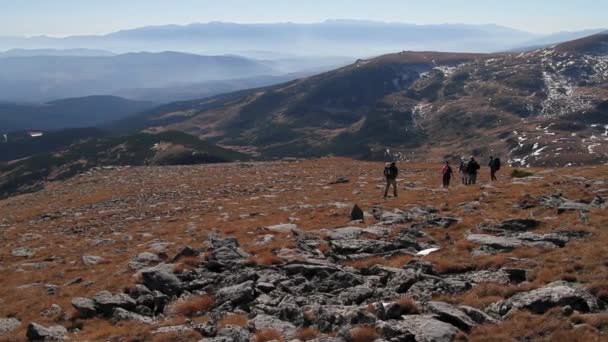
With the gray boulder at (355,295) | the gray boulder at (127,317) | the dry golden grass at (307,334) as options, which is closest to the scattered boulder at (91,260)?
the gray boulder at (127,317)

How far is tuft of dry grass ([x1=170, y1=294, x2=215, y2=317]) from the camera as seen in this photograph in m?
16.4

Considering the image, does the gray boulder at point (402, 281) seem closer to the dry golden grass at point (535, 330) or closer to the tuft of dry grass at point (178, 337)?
the dry golden grass at point (535, 330)

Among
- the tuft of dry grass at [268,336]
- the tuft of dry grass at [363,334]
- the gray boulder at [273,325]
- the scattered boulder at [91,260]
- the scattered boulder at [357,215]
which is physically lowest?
the scattered boulder at [91,260]

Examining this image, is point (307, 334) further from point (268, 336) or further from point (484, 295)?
point (484, 295)

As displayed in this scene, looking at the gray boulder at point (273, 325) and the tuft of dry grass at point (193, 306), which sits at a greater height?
the gray boulder at point (273, 325)

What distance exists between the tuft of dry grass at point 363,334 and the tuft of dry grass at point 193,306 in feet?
19.1

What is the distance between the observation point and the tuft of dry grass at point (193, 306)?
16422mm

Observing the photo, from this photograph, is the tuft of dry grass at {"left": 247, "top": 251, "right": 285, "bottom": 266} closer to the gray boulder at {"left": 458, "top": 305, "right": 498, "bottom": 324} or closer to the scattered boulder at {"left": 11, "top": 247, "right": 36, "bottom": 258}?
the gray boulder at {"left": 458, "top": 305, "right": 498, "bottom": 324}

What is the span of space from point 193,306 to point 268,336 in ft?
13.4

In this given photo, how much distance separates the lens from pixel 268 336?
13461 mm

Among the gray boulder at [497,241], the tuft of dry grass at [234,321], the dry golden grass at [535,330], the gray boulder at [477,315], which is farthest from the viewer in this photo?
the gray boulder at [497,241]

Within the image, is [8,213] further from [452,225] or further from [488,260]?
[488,260]

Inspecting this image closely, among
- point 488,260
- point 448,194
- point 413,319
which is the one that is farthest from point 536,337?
point 448,194

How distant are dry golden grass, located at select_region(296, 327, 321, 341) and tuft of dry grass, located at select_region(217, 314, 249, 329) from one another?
6.04ft
